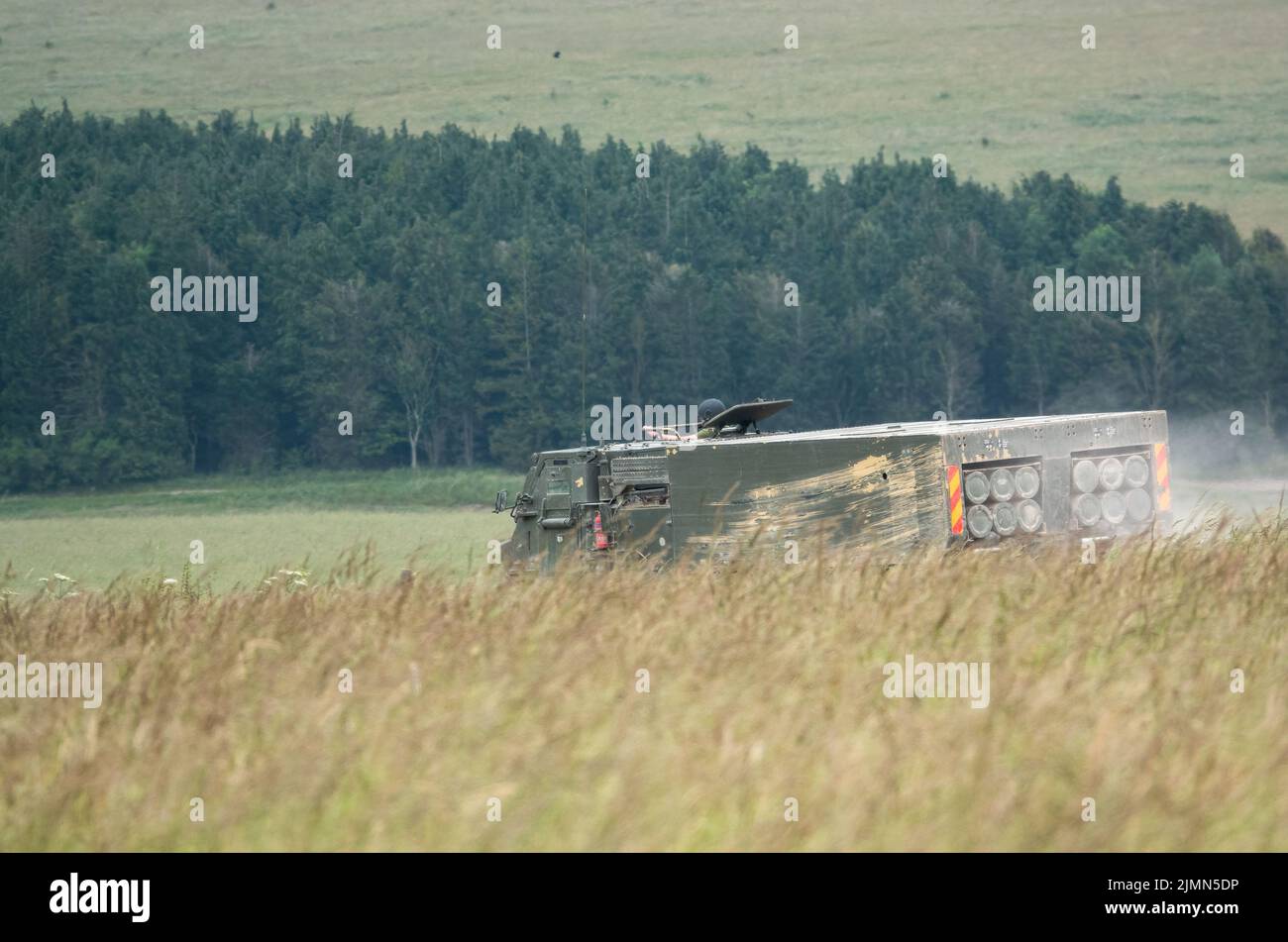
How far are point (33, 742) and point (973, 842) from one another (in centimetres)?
417

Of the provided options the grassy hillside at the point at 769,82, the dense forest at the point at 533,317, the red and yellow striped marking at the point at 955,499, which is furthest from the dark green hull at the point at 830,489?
the grassy hillside at the point at 769,82

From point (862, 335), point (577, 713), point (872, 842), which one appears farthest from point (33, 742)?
point (862, 335)

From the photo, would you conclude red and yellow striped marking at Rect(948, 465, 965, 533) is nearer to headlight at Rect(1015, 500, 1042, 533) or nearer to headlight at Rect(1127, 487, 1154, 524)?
headlight at Rect(1015, 500, 1042, 533)

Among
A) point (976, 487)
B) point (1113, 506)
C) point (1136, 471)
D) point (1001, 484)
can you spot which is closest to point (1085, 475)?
point (1113, 506)

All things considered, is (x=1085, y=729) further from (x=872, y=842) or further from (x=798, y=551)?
(x=798, y=551)

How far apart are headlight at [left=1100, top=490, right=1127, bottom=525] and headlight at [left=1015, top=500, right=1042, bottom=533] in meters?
0.95

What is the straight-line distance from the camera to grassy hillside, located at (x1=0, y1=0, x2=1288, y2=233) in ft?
430

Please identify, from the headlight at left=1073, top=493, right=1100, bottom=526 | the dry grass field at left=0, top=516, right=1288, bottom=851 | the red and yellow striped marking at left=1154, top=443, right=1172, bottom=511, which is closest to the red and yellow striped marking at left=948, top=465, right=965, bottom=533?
the headlight at left=1073, top=493, right=1100, bottom=526

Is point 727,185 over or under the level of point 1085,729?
over

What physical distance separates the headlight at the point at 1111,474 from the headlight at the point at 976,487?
1.60 m

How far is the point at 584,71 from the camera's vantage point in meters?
157

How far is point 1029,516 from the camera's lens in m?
15.4

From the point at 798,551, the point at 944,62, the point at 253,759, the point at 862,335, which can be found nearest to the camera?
the point at 253,759
